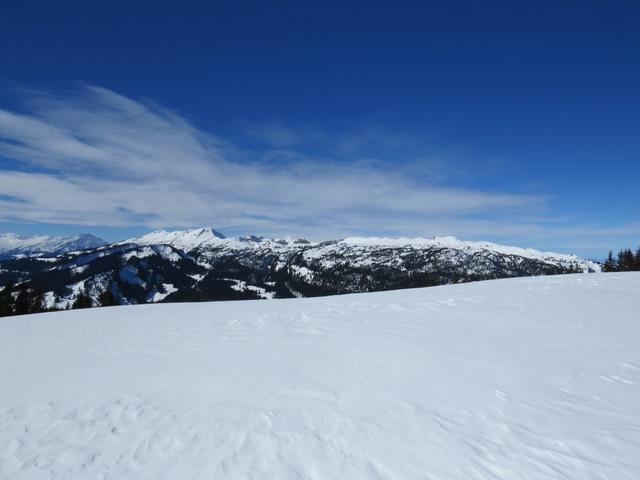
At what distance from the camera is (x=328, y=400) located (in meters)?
7.58

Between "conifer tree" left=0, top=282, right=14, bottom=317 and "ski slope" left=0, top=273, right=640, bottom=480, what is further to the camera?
"conifer tree" left=0, top=282, right=14, bottom=317

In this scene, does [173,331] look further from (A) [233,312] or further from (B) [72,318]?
(B) [72,318]

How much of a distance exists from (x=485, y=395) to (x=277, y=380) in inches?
187

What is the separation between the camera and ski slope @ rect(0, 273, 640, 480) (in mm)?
5609

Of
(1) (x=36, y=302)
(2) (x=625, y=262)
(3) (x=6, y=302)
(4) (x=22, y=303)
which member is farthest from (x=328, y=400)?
(2) (x=625, y=262)

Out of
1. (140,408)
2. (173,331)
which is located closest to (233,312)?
(173,331)

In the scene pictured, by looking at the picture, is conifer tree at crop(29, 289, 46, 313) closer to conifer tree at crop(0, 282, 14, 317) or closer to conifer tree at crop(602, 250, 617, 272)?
conifer tree at crop(0, 282, 14, 317)

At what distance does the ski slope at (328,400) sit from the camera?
5609mm

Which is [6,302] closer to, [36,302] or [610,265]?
[36,302]

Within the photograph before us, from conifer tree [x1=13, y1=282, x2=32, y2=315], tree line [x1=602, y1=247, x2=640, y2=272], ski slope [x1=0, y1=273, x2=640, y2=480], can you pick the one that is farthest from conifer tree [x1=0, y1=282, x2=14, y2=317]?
tree line [x1=602, y1=247, x2=640, y2=272]

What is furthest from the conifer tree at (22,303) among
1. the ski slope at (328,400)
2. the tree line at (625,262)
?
the tree line at (625,262)

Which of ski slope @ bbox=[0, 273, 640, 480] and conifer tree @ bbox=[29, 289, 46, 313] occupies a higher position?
ski slope @ bbox=[0, 273, 640, 480]

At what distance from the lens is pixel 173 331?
13.9m

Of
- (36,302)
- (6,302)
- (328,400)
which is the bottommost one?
(36,302)
